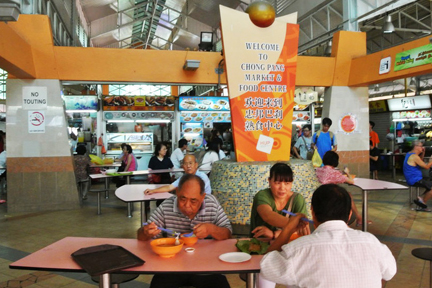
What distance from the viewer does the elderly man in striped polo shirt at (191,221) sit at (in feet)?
7.41

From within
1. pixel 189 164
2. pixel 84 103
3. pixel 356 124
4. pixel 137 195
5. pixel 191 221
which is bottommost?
pixel 137 195

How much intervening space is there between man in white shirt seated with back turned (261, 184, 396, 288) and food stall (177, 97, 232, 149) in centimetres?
914

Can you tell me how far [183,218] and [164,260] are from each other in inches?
20.7

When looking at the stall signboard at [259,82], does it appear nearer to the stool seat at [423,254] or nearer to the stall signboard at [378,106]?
the stool seat at [423,254]

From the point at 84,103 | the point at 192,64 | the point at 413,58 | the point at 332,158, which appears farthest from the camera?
the point at 84,103

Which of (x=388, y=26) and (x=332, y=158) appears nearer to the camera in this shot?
(x=332, y=158)

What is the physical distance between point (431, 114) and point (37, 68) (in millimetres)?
11737

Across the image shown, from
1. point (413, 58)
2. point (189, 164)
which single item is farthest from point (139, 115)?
point (413, 58)

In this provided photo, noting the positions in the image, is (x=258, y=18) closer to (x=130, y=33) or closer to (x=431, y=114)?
(x=431, y=114)

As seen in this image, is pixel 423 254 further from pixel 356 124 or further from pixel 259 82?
pixel 356 124

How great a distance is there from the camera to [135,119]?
10.8 m

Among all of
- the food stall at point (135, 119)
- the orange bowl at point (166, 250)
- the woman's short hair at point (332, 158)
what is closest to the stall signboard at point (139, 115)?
the food stall at point (135, 119)

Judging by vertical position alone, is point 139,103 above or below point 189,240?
above

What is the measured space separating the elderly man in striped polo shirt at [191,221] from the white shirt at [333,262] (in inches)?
32.7
